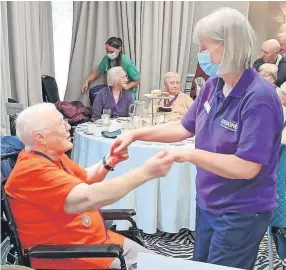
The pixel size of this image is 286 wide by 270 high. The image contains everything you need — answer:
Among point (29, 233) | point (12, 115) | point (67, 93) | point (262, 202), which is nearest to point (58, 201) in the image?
point (29, 233)

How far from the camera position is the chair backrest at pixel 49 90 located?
4980 mm

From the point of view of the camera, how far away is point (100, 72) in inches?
213

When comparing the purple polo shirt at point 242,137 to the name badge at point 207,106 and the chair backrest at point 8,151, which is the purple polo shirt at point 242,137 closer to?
the name badge at point 207,106

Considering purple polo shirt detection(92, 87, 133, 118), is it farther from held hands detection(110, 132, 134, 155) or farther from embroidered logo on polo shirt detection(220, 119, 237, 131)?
embroidered logo on polo shirt detection(220, 119, 237, 131)

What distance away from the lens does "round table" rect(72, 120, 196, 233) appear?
9.25 ft

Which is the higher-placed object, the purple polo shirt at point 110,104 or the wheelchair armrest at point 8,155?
the wheelchair armrest at point 8,155

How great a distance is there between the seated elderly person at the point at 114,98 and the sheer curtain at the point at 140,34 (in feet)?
4.22

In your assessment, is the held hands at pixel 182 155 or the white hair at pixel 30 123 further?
the white hair at pixel 30 123

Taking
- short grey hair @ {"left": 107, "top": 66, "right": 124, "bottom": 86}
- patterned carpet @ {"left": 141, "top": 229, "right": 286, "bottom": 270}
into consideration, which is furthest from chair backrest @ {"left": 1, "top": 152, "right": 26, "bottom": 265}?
short grey hair @ {"left": 107, "top": 66, "right": 124, "bottom": 86}

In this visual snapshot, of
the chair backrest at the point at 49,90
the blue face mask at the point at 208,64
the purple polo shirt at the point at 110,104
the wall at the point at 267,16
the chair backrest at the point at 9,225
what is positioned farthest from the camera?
the wall at the point at 267,16

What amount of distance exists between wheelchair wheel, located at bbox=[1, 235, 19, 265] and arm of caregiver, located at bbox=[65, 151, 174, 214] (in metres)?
0.43

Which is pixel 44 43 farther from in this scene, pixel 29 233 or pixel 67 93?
pixel 29 233

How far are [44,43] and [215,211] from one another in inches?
174

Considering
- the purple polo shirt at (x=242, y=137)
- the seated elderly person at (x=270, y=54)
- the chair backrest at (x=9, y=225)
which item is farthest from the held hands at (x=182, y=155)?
the seated elderly person at (x=270, y=54)
